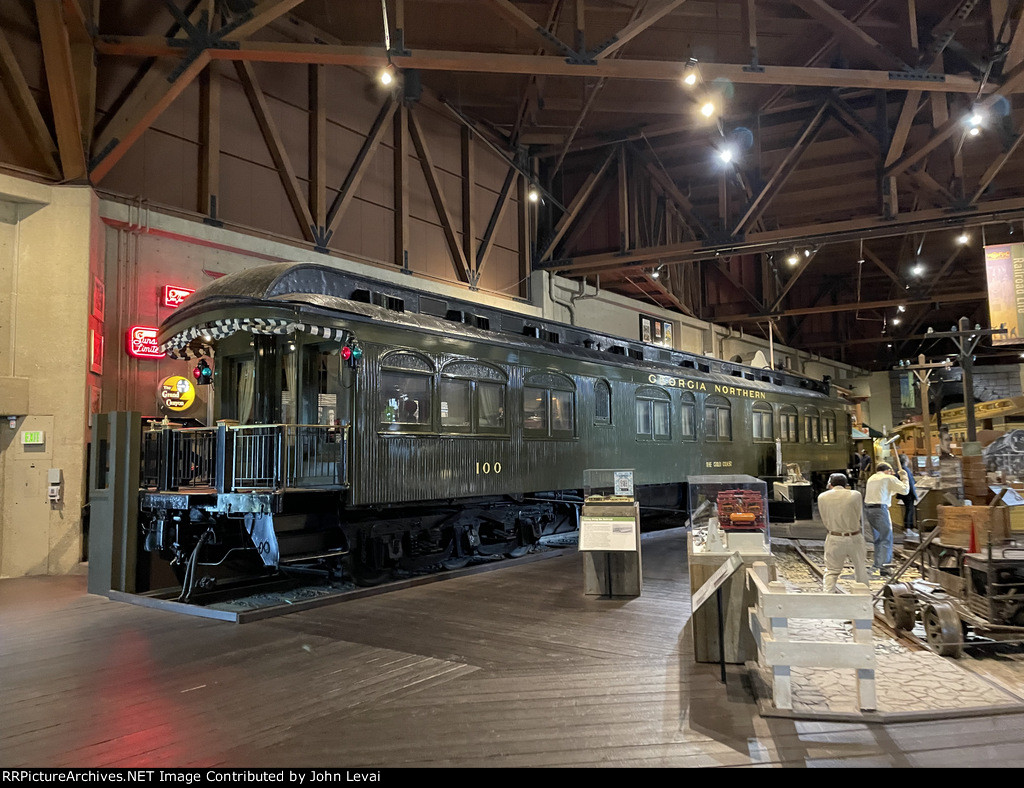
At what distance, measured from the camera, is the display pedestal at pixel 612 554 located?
773 cm

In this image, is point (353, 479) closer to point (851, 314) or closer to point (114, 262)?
point (114, 262)

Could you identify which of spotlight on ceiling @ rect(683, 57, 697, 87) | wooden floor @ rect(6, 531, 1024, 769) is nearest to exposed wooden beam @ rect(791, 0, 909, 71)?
spotlight on ceiling @ rect(683, 57, 697, 87)

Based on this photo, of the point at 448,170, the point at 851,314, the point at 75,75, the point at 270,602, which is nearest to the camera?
the point at 270,602

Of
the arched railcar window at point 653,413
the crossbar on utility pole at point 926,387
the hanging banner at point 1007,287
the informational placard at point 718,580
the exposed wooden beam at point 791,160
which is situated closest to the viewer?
the informational placard at point 718,580

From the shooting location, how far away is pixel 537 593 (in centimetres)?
801

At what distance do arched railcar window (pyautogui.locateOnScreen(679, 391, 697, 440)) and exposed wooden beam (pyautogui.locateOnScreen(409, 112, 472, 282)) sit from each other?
Answer: 5.91 m

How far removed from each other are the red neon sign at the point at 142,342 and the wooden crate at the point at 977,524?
10.5m

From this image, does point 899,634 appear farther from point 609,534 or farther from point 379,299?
point 379,299

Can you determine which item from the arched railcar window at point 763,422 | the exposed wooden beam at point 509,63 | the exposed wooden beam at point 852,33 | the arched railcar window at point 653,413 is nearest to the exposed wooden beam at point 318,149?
the exposed wooden beam at point 509,63

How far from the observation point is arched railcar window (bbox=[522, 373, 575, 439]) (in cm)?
1083

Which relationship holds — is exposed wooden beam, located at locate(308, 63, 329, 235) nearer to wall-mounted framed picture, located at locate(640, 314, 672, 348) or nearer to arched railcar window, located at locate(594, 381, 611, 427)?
arched railcar window, located at locate(594, 381, 611, 427)

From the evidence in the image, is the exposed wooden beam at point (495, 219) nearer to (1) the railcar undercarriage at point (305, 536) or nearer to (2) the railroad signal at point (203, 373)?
(1) the railcar undercarriage at point (305, 536)
